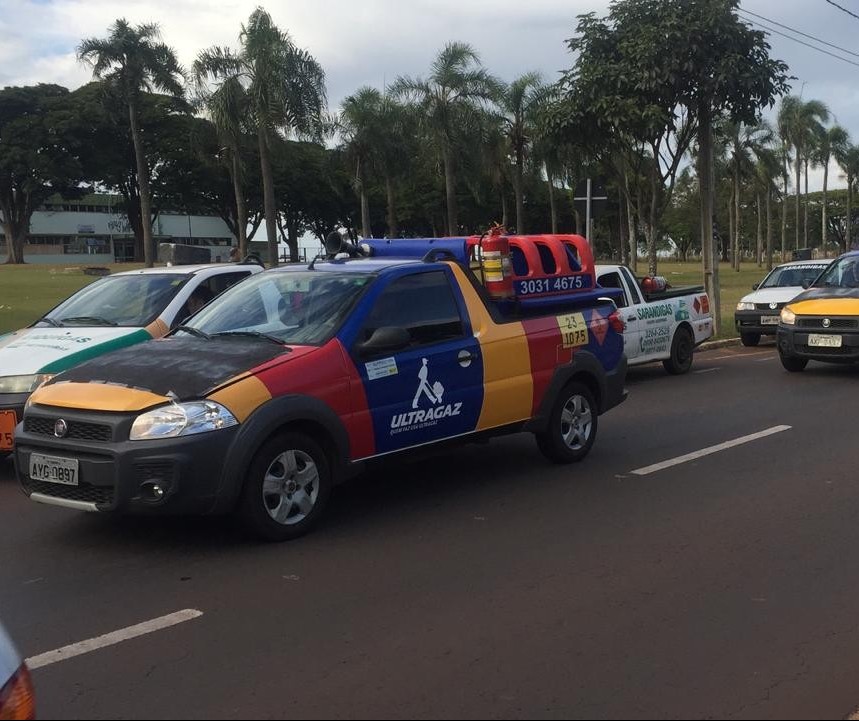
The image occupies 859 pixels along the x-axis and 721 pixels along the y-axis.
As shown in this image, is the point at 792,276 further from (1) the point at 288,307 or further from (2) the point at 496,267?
(1) the point at 288,307

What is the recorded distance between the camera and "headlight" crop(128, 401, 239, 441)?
5641mm

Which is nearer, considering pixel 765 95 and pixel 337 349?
pixel 337 349

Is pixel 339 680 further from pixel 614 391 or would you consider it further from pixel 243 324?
pixel 614 391

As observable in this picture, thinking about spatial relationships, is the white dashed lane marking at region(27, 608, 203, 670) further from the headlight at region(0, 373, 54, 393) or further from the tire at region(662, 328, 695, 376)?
the tire at region(662, 328, 695, 376)

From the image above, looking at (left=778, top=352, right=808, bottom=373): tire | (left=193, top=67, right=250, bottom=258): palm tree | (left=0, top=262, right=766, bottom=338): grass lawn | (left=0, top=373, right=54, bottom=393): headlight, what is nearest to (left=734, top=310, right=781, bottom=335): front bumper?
(left=0, top=262, right=766, bottom=338): grass lawn

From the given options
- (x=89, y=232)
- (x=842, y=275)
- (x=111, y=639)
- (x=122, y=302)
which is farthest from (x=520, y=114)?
(x=89, y=232)

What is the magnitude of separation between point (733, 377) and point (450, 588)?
10.0 m

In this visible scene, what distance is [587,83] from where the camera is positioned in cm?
1841

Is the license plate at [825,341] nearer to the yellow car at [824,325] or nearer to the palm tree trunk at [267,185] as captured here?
the yellow car at [824,325]

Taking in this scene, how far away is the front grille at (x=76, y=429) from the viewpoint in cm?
572

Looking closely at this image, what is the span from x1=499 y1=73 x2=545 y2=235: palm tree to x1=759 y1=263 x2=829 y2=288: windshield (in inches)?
972

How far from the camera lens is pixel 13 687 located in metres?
2.56

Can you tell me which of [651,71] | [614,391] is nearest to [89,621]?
[614,391]

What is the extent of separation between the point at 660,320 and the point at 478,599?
9.77 metres
